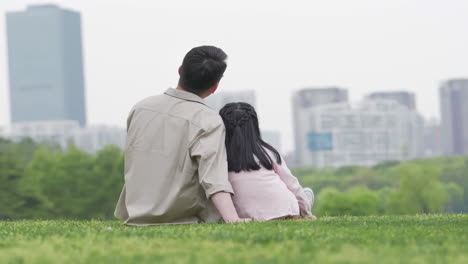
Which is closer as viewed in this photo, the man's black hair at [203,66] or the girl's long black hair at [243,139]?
the man's black hair at [203,66]

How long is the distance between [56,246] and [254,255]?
1.29 metres

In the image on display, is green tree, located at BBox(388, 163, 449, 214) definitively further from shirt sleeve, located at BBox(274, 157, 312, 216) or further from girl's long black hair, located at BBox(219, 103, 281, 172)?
girl's long black hair, located at BBox(219, 103, 281, 172)

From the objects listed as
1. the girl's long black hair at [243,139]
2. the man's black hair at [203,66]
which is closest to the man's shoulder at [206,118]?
the man's black hair at [203,66]

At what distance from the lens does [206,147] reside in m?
7.89

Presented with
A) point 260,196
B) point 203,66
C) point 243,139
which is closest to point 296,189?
point 260,196

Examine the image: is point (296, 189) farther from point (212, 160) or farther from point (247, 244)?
point (247, 244)

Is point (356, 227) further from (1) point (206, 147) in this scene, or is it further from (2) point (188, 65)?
(2) point (188, 65)

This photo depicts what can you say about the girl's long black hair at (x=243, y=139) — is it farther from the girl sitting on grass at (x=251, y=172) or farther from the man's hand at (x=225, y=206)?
the man's hand at (x=225, y=206)

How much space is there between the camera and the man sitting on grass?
7.87 metres

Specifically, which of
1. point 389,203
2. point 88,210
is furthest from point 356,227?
point 389,203

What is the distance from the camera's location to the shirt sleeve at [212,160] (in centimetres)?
777

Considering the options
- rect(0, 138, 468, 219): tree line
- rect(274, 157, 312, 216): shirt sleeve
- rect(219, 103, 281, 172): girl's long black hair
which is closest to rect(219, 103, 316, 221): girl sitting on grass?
rect(219, 103, 281, 172): girl's long black hair

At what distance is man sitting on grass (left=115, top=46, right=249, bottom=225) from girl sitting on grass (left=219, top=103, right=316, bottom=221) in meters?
0.40

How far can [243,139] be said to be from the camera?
844 centimetres
